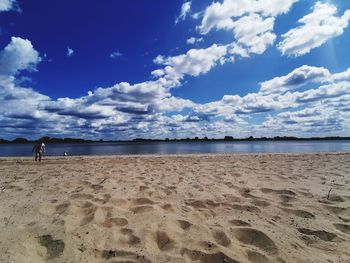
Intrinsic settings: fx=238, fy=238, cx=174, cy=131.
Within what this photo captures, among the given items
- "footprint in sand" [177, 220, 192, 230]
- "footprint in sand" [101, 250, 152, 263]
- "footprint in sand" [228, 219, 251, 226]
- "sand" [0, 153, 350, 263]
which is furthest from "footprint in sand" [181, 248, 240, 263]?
"footprint in sand" [228, 219, 251, 226]

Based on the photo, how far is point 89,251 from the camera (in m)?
3.07

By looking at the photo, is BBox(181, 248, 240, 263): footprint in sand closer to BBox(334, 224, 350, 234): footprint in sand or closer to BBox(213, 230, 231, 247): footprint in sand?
BBox(213, 230, 231, 247): footprint in sand

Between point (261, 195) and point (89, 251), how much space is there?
3803mm

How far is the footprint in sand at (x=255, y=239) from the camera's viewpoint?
3.11m

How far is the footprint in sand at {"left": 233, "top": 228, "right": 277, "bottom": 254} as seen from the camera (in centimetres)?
311

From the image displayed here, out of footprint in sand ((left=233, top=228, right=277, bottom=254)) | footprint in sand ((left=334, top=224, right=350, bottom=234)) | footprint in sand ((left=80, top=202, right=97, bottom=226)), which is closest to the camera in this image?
footprint in sand ((left=233, top=228, right=277, bottom=254))

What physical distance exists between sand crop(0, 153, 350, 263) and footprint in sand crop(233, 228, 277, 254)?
0.01 meters

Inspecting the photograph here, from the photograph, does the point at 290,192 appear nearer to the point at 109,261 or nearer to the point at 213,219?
the point at 213,219

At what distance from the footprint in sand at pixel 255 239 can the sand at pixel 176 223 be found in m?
0.01

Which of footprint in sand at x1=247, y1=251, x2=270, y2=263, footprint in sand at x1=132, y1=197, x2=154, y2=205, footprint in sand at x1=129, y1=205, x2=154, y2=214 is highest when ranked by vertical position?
footprint in sand at x1=132, y1=197, x2=154, y2=205

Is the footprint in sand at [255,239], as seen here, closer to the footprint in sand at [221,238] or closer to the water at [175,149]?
the footprint in sand at [221,238]

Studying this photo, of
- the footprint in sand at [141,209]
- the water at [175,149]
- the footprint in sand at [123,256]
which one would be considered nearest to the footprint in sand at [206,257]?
the footprint in sand at [123,256]

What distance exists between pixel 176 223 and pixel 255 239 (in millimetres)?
1212

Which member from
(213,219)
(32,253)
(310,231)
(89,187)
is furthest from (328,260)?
(89,187)
